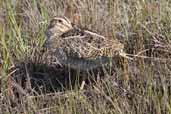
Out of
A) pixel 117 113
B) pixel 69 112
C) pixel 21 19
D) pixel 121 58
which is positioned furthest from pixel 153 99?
pixel 21 19

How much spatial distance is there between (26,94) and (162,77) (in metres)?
1.10

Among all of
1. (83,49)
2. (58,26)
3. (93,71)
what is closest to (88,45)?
(83,49)

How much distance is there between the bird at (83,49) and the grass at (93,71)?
142 mm

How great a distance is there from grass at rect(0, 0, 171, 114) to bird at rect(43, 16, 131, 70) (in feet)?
0.47

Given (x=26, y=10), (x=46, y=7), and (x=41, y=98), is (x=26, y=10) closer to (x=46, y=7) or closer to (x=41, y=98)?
(x=46, y=7)

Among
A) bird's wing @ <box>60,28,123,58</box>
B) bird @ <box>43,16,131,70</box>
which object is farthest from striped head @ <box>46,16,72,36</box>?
bird's wing @ <box>60,28,123,58</box>

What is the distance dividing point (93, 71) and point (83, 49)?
1.10ft

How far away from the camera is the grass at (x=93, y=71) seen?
13.5 ft

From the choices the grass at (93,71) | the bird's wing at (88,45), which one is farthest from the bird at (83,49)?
the grass at (93,71)

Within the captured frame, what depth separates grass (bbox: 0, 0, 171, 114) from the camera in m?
4.12

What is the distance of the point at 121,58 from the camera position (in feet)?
15.7

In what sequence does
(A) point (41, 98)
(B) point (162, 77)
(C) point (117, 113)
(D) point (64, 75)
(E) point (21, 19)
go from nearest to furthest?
(C) point (117, 113) < (B) point (162, 77) < (A) point (41, 98) < (D) point (64, 75) < (E) point (21, 19)

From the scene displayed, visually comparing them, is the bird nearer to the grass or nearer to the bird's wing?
the bird's wing

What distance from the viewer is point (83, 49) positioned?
461cm
